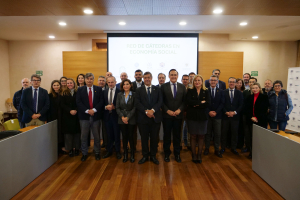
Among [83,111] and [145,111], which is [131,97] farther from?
[83,111]

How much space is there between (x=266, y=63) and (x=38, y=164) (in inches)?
335

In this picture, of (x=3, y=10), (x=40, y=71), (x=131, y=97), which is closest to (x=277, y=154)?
(x=131, y=97)

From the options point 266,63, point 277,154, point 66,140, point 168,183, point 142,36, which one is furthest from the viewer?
point 266,63

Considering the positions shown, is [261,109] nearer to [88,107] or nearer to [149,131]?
[149,131]

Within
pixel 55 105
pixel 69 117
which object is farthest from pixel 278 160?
pixel 55 105

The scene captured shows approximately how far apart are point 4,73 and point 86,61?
3.88 metres

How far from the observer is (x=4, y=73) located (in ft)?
25.7

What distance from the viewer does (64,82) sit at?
4.18m

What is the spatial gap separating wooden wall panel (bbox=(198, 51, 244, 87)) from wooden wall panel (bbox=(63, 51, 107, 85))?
3.55 meters

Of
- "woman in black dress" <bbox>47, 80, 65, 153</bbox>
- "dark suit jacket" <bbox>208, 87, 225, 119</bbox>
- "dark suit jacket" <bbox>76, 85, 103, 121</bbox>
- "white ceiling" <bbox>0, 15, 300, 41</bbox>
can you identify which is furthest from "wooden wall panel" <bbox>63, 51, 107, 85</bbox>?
"dark suit jacket" <bbox>208, 87, 225, 119</bbox>

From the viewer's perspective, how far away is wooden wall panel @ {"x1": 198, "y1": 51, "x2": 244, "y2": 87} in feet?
22.3

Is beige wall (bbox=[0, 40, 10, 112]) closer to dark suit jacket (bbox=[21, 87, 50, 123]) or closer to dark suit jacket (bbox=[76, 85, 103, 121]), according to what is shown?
dark suit jacket (bbox=[21, 87, 50, 123])

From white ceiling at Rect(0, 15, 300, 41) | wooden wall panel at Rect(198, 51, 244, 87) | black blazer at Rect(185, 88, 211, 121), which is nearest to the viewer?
black blazer at Rect(185, 88, 211, 121)

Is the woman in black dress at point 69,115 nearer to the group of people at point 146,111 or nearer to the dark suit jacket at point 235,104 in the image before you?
the group of people at point 146,111
